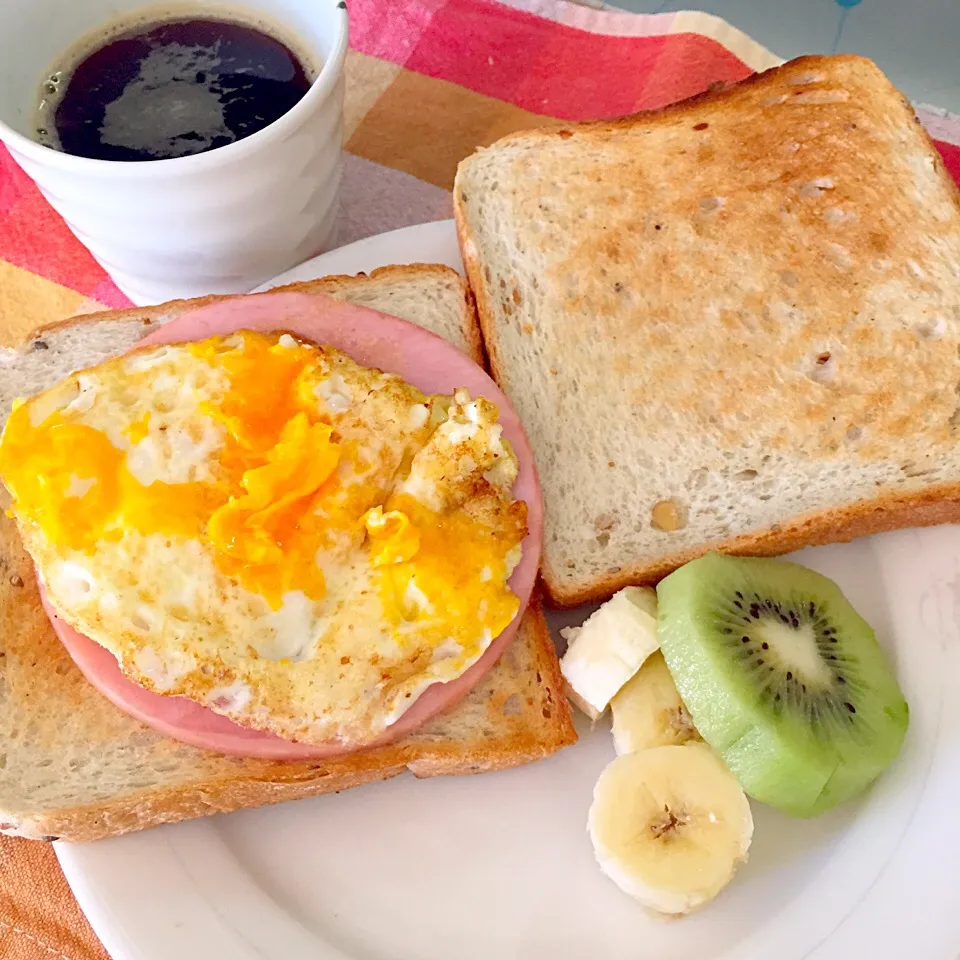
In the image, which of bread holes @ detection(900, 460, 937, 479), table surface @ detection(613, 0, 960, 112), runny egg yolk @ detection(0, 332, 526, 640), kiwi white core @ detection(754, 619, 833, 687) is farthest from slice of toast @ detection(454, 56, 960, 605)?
table surface @ detection(613, 0, 960, 112)

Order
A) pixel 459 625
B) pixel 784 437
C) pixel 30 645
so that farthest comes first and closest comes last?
pixel 784 437, pixel 30 645, pixel 459 625

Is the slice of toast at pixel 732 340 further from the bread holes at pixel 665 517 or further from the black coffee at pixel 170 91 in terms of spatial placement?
the black coffee at pixel 170 91

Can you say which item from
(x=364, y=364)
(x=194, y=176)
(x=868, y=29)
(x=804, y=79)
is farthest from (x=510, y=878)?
(x=868, y=29)

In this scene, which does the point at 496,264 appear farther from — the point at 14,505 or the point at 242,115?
the point at 14,505

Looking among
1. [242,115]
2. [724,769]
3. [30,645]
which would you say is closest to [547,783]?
[724,769]

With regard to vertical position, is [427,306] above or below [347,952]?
above

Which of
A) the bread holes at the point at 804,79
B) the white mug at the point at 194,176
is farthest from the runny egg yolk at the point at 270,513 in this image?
the bread holes at the point at 804,79

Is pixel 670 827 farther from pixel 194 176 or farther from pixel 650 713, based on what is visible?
pixel 194 176
